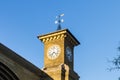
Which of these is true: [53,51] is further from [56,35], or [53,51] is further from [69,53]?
[69,53]

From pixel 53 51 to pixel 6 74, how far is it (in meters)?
7.50

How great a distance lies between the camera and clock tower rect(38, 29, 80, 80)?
102 ft

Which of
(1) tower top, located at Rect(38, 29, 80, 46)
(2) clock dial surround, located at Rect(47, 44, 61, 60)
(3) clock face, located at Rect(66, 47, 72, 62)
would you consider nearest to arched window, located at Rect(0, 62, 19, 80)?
(2) clock dial surround, located at Rect(47, 44, 61, 60)

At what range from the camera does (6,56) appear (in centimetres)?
2572

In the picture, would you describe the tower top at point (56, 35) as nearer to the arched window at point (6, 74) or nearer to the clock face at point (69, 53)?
the clock face at point (69, 53)

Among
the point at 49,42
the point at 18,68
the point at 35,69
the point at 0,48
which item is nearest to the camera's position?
the point at 0,48

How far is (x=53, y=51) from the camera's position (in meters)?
32.9

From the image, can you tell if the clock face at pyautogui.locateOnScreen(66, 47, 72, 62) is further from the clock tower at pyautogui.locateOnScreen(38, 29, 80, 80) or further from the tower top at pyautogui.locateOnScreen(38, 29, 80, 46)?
the tower top at pyautogui.locateOnScreen(38, 29, 80, 46)

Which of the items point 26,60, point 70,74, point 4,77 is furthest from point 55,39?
point 4,77

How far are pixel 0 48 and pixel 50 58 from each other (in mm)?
8286

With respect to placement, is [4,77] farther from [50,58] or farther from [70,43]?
[70,43]

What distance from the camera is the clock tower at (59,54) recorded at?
31.1 m

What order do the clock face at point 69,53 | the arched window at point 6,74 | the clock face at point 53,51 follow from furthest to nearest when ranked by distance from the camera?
the clock face at point 69,53 < the clock face at point 53,51 < the arched window at point 6,74

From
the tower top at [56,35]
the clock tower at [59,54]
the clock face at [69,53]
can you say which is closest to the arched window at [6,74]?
the clock tower at [59,54]
